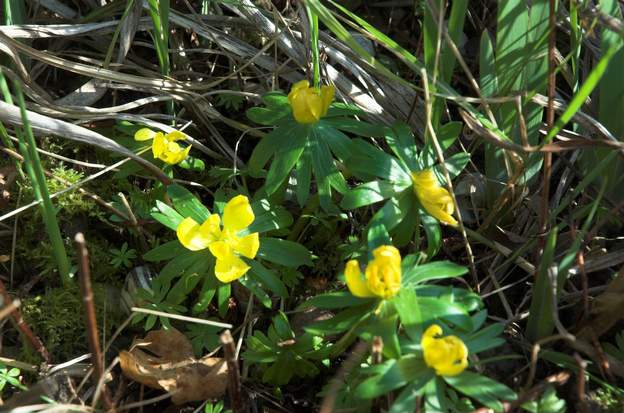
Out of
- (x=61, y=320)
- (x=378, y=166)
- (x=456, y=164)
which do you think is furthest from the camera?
(x=61, y=320)

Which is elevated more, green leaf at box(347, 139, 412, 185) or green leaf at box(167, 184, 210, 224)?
green leaf at box(347, 139, 412, 185)

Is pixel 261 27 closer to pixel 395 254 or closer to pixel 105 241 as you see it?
pixel 105 241

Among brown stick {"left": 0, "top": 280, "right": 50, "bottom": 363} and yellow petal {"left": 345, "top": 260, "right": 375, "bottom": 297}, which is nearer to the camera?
yellow petal {"left": 345, "top": 260, "right": 375, "bottom": 297}

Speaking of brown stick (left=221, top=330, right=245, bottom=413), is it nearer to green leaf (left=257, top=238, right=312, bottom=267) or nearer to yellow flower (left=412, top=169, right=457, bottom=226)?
green leaf (left=257, top=238, right=312, bottom=267)

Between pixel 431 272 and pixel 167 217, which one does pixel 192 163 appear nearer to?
pixel 167 217

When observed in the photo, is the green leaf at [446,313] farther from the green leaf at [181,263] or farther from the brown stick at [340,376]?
the green leaf at [181,263]

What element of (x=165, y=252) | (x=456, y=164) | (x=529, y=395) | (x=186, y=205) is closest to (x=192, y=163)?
Result: (x=186, y=205)

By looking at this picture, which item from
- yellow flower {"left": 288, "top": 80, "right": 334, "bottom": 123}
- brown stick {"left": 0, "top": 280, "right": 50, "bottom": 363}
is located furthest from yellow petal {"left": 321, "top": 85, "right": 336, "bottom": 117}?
brown stick {"left": 0, "top": 280, "right": 50, "bottom": 363}
